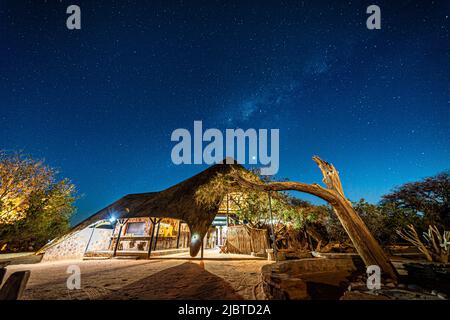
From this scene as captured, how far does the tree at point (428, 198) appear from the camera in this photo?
1134 cm

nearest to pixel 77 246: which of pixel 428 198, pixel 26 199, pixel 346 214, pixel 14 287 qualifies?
pixel 26 199

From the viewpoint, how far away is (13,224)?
46.2 feet

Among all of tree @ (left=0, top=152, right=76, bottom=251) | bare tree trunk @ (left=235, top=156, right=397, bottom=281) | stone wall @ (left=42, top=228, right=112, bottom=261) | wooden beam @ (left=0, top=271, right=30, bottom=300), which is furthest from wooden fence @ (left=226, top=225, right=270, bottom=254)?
tree @ (left=0, top=152, right=76, bottom=251)

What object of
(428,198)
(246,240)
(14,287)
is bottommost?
(14,287)

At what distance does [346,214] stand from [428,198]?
14.2 metres

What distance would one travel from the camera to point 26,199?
47.1ft

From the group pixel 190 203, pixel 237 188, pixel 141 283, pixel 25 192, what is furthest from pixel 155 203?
pixel 25 192

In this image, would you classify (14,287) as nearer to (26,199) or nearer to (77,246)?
(77,246)

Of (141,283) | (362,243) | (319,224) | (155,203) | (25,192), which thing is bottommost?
(141,283)

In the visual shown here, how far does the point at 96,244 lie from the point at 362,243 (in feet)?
56.8

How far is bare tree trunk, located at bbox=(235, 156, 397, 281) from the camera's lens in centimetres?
471

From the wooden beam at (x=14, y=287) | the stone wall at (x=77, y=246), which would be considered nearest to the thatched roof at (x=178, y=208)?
the stone wall at (x=77, y=246)

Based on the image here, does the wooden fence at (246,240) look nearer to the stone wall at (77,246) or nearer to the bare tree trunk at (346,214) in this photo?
the bare tree trunk at (346,214)
